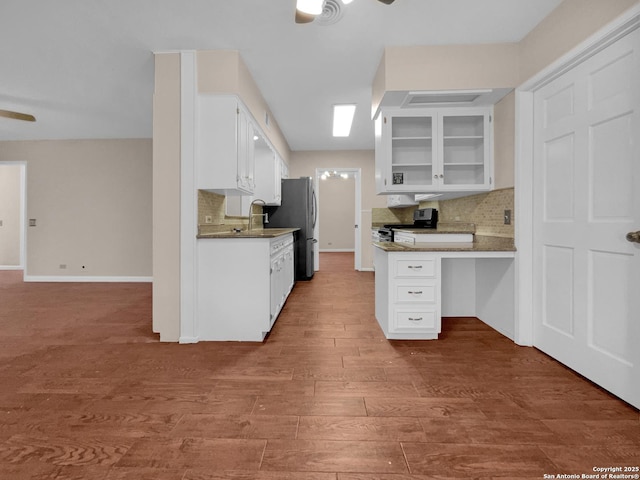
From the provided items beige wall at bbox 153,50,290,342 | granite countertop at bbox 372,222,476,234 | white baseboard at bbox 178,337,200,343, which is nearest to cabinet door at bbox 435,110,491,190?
granite countertop at bbox 372,222,476,234

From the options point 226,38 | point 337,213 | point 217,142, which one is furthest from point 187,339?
point 337,213

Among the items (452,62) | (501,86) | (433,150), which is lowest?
(433,150)

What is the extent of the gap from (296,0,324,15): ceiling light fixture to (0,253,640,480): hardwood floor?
2399mm

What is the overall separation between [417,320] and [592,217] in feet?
4.70

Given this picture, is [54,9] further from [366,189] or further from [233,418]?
[366,189]

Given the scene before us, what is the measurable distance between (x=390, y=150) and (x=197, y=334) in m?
2.61

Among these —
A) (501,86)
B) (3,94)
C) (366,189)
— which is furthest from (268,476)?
(366,189)

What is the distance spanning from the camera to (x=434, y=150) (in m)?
3.23

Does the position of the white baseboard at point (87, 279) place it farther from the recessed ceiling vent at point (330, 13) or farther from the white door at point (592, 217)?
the white door at point (592, 217)

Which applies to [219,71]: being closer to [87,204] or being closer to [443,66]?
[443,66]

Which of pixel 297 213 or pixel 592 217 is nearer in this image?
pixel 592 217

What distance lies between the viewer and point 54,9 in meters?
2.37

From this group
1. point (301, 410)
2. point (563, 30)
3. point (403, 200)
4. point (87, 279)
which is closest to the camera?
point (301, 410)

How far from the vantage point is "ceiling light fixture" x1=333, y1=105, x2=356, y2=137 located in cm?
446
